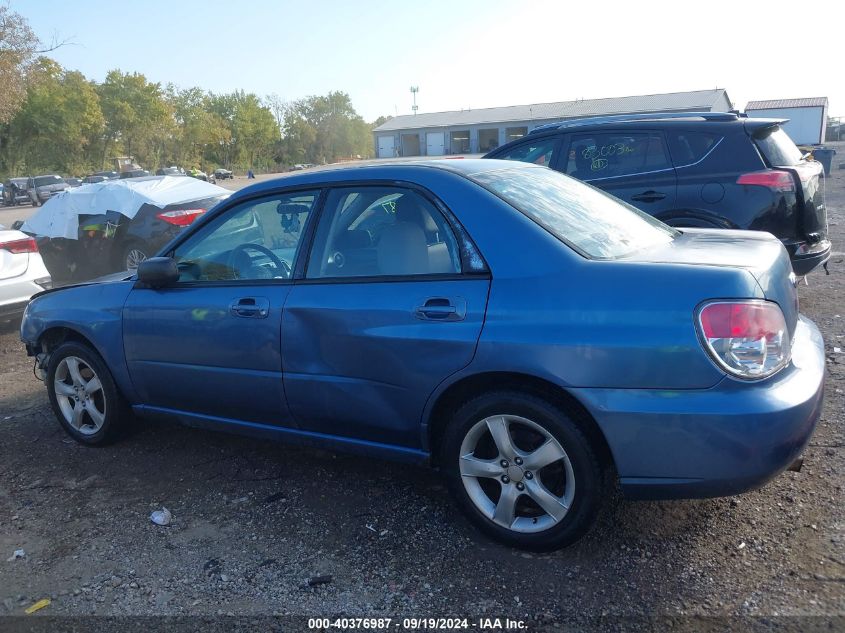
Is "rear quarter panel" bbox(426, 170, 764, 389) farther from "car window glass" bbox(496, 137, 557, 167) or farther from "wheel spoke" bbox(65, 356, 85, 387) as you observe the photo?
"car window glass" bbox(496, 137, 557, 167)

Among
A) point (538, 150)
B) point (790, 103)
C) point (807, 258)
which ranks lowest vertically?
point (807, 258)

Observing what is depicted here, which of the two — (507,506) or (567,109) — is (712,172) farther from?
(567,109)

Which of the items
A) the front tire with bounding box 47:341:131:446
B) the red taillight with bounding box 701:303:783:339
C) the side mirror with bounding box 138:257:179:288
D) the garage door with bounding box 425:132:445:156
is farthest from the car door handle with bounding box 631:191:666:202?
the garage door with bounding box 425:132:445:156

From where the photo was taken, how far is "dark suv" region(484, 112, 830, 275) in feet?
19.3

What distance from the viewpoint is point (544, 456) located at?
9.75 ft

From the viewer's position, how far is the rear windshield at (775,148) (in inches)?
237

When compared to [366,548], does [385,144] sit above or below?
above

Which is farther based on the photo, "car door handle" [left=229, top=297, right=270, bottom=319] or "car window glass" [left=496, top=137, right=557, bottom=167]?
"car window glass" [left=496, top=137, right=557, bottom=167]

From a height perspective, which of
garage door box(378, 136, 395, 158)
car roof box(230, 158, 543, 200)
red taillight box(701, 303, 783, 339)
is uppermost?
garage door box(378, 136, 395, 158)

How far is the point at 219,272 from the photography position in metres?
4.00

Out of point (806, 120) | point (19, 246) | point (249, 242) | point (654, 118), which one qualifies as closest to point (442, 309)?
point (249, 242)

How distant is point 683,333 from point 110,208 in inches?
356

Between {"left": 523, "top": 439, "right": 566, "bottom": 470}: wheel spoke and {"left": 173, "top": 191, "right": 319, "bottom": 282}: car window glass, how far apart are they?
62.6 inches

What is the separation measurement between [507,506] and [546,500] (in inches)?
7.5
